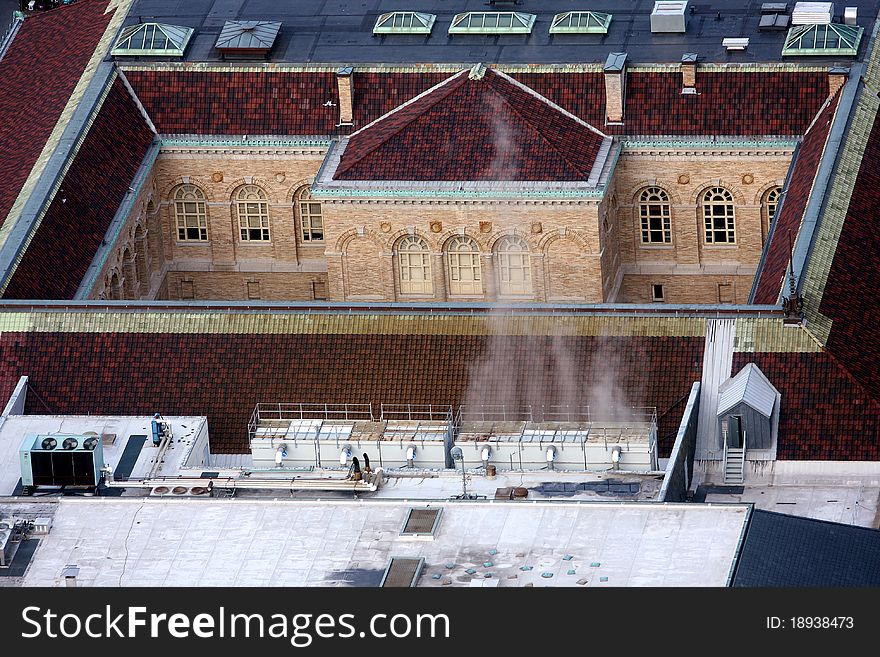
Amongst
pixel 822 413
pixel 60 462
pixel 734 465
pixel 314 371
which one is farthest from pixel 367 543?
pixel 822 413

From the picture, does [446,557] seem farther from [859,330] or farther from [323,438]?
[859,330]

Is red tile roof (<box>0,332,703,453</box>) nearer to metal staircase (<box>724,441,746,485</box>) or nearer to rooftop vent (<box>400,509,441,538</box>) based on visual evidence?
metal staircase (<box>724,441,746,485</box>)

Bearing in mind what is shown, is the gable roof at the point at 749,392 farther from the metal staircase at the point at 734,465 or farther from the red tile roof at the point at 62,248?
the red tile roof at the point at 62,248

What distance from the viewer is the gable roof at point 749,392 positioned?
174000 millimetres

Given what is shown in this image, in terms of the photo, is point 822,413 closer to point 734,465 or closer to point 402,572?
point 734,465

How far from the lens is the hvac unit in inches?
6609

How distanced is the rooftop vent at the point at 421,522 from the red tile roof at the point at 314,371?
16.6 m

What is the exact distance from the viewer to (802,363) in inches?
6919

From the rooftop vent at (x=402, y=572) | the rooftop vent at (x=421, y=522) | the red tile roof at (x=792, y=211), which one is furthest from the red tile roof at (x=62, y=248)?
the rooftop vent at (x=402, y=572)

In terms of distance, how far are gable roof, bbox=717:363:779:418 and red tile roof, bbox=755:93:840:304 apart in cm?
728

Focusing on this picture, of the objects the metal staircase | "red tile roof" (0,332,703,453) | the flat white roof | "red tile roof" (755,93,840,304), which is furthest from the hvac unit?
"red tile roof" (755,93,840,304)

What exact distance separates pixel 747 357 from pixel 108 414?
34223 mm

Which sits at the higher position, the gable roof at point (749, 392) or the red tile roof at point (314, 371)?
the red tile roof at point (314, 371)

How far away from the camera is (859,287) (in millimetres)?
183125
